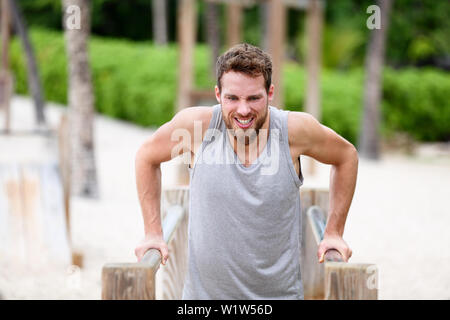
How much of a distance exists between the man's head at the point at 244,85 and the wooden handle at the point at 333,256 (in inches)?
17.9

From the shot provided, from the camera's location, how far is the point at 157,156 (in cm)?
207

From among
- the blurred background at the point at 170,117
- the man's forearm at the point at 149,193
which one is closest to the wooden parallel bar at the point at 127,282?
the man's forearm at the point at 149,193

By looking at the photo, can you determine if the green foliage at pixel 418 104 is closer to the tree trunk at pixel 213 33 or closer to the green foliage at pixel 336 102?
the green foliage at pixel 336 102

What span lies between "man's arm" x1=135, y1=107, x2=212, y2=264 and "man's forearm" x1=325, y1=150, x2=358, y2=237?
0.48 meters

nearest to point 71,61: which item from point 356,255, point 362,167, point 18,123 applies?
point 356,255

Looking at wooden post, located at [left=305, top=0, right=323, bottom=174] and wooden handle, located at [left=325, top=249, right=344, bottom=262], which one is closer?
wooden handle, located at [left=325, top=249, right=344, bottom=262]

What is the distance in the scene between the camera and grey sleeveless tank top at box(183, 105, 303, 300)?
6.63ft

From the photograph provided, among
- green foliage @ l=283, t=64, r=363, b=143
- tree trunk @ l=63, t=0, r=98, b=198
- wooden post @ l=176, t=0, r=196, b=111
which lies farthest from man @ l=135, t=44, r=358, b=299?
green foliage @ l=283, t=64, r=363, b=143

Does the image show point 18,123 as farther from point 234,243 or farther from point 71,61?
point 234,243

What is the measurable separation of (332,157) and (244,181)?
0.32 m

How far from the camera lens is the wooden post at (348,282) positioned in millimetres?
1556

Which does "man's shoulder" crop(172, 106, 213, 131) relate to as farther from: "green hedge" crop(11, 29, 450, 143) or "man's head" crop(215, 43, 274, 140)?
"green hedge" crop(11, 29, 450, 143)

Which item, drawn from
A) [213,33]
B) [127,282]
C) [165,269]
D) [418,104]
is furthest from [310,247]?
[418,104]

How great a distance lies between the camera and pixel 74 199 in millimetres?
7500
